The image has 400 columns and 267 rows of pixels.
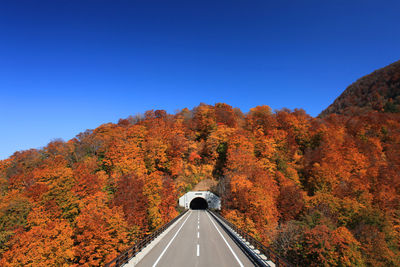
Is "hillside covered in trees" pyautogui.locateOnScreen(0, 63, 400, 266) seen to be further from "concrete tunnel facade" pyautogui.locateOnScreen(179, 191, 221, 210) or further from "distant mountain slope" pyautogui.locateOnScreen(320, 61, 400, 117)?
"distant mountain slope" pyautogui.locateOnScreen(320, 61, 400, 117)

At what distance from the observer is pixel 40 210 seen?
27.9 m

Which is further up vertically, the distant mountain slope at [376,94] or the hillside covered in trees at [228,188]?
the distant mountain slope at [376,94]

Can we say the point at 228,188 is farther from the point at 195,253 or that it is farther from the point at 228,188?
the point at 195,253

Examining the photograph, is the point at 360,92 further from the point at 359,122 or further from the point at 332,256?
the point at 332,256

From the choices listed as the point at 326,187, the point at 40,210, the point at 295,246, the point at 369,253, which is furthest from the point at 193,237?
the point at 326,187

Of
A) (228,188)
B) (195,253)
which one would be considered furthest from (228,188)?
(195,253)

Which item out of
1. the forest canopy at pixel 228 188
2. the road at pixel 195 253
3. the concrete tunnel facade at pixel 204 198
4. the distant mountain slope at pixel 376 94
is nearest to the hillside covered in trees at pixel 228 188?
the forest canopy at pixel 228 188

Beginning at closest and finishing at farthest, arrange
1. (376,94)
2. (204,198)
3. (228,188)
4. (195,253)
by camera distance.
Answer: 1. (195,253)
2. (228,188)
3. (204,198)
4. (376,94)

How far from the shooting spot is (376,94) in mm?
94000

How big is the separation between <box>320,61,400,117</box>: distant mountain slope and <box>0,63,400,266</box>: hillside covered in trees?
25.4 metres

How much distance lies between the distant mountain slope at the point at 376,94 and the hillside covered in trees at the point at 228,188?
25438mm

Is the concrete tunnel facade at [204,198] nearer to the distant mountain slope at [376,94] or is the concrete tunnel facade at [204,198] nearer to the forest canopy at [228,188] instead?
the forest canopy at [228,188]

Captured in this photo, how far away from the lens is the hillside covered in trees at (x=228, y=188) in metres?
21.8

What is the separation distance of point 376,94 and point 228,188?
101 m
